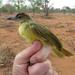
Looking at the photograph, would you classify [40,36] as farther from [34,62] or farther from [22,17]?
[22,17]

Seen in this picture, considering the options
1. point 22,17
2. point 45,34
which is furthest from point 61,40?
point 45,34

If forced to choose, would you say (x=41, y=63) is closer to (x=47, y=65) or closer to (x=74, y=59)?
(x=47, y=65)

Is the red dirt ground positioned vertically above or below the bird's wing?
below

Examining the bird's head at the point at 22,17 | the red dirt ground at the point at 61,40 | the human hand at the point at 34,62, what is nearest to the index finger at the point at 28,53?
the human hand at the point at 34,62

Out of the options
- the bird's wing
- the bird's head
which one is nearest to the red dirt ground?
the bird's head

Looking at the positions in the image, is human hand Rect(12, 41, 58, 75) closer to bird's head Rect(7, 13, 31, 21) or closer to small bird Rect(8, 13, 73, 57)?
small bird Rect(8, 13, 73, 57)

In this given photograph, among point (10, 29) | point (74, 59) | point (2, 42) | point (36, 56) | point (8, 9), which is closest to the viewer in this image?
point (36, 56)

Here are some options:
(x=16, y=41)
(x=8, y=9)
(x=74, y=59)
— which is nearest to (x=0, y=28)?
(x=16, y=41)
